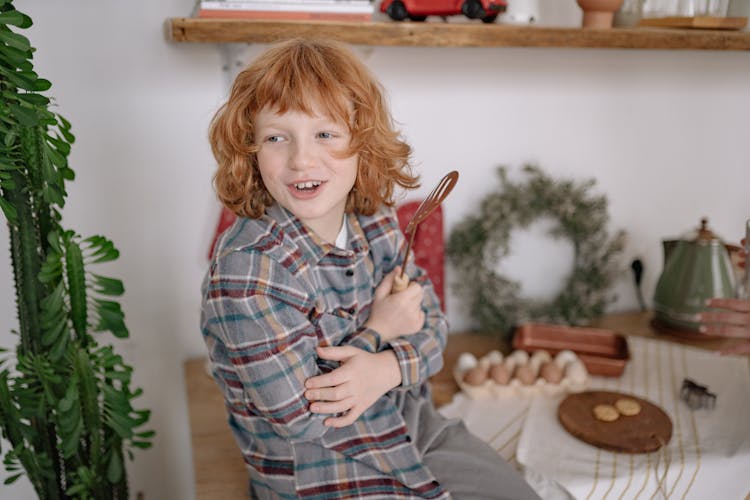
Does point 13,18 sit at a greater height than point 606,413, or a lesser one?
greater

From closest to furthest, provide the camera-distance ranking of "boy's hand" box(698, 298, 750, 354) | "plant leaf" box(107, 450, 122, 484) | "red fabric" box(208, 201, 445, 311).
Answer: "plant leaf" box(107, 450, 122, 484) < "boy's hand" box(698, 298, 750, 354) < "red fabric" box(208, 201, 445, 311)

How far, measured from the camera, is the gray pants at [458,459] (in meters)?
0.99

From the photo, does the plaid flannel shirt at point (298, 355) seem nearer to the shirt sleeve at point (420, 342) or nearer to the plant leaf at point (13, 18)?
the shirt sleeve at point (420, 342)

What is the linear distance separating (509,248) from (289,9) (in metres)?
0.79

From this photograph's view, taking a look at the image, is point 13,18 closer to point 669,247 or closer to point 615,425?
point 615,425

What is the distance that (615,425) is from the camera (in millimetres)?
1180

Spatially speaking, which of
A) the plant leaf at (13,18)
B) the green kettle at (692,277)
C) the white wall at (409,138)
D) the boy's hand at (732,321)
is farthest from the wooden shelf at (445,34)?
the boy's hand at (732,321)

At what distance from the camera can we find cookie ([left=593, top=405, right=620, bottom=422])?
120 cm

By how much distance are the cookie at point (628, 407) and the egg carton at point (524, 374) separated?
4.9 inches

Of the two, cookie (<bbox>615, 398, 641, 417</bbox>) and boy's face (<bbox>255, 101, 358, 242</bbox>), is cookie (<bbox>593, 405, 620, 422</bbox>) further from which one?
boy's face (<bbox>255, 101, 358, 242</bbox>)

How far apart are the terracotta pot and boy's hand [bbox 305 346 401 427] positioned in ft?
2.77

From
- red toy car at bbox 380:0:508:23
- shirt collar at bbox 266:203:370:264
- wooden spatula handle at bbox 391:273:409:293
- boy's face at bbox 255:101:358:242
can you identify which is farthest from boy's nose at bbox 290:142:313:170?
red toy car at bbox 380:0:508:23

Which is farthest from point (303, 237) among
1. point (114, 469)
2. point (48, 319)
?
point (114, 469)

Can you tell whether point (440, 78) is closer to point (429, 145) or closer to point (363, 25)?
point (429, 145)
